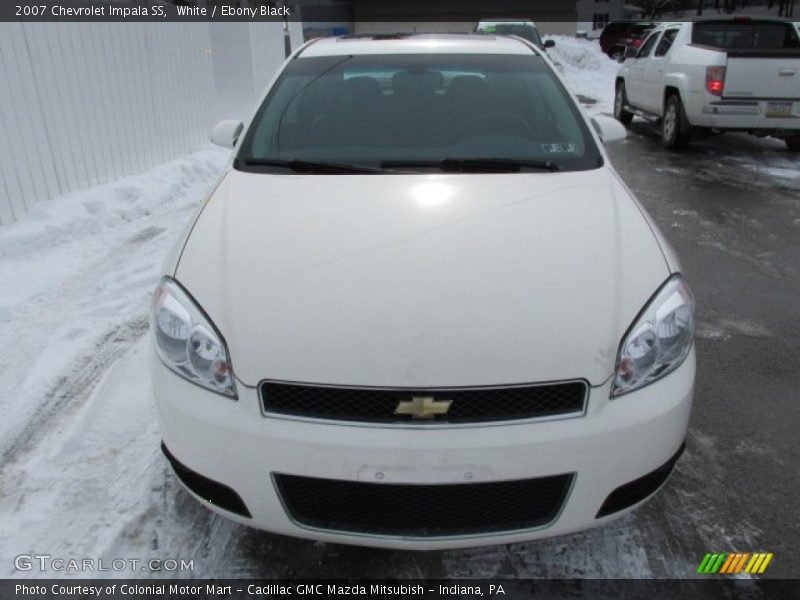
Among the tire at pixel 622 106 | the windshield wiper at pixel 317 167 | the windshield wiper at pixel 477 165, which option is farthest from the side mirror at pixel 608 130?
the tire at pixel 622 106

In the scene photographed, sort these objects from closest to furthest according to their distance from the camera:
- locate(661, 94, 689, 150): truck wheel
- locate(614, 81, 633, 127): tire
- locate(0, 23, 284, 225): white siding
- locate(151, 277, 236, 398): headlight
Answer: locate(151, 277, 236, 398): headlight → locate(0, 23, 284, 225): white siding → locate(661, 94, 689, 150): truck wheel → locate(614, 81, 633, 127): tire

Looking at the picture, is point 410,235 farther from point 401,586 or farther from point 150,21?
point 150,21

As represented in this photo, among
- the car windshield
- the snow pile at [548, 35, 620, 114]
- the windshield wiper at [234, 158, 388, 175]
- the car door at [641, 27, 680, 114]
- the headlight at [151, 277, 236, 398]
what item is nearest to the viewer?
the headlight at [151, 277, 236, 398]

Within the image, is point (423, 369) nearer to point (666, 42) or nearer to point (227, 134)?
point (227, 134)

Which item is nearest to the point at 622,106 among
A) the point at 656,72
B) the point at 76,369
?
the point at 656,72

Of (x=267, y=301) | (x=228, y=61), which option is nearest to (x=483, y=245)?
(x=267, y=301)

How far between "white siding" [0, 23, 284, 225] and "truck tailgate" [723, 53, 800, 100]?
23.7 ft

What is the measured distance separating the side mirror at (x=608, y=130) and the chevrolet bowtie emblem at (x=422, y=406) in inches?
→ 91.1

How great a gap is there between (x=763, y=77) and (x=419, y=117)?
282 inches

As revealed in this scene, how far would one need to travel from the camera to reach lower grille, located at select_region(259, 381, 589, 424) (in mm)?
1778

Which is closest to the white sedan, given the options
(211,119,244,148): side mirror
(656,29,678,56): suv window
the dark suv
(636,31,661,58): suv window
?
(211,119,244,148): side mirror

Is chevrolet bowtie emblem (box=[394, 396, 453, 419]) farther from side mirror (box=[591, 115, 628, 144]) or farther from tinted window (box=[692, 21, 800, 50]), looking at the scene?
tinted window (box=[692, 21, 800, 50])

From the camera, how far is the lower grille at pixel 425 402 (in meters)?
1.78

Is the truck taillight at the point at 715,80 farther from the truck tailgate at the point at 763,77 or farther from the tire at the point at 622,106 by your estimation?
the tire at the point at 622,106
